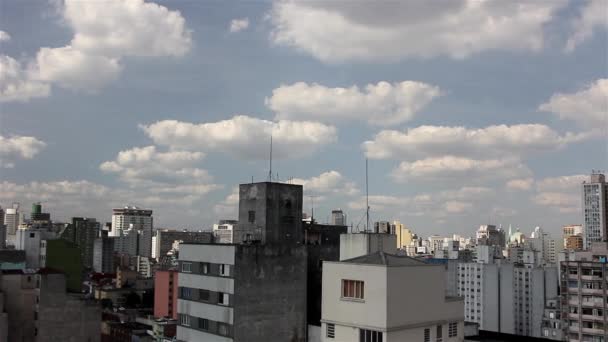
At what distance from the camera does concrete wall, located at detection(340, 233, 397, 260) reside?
40562 mm

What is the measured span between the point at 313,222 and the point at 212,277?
47.5 feet

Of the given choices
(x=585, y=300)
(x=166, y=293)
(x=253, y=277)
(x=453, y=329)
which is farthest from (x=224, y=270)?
(x=166, y=293)

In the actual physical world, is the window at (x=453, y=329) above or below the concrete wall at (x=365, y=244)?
below

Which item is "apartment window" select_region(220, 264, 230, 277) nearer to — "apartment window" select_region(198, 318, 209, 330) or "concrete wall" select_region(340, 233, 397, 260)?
"apartment window" select_region(198, 318, 209, 330)

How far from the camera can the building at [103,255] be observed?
189462 millimetres

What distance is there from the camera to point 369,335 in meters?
31.4

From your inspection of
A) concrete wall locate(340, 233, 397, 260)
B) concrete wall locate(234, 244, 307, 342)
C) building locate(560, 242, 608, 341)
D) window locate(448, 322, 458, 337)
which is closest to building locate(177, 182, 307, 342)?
concrete wall locate(234, 244, 307, 342)

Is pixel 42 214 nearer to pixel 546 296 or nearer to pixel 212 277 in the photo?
pixel 546 296

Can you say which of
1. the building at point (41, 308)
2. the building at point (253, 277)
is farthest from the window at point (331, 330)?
the building at point (41, 308)

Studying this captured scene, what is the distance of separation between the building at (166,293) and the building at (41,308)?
148ft

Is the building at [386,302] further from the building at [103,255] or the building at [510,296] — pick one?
the building at [103,255]

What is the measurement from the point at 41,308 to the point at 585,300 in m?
64.1

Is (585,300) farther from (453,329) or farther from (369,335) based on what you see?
(369,335)

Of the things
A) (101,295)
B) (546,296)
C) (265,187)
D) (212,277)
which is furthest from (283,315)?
(101,295)
